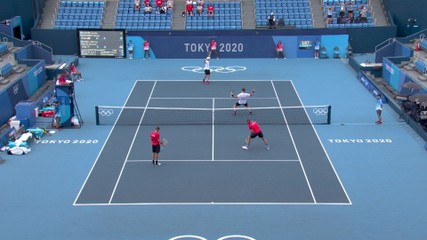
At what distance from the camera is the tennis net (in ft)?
95.9

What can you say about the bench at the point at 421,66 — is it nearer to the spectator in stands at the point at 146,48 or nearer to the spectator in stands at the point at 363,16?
the spectator in stands at the point at 363,16

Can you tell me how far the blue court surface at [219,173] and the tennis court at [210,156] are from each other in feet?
0.21

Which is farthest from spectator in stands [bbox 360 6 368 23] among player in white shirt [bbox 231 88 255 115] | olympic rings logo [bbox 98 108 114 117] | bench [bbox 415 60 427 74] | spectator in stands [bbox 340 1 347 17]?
olympic rings logo [bbox 98 108 114 117]

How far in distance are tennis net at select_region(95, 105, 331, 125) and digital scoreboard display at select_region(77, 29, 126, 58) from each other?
13558 mm

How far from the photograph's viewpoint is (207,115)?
30.3 meters

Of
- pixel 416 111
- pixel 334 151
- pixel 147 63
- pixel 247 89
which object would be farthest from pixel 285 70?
pixel 334 151

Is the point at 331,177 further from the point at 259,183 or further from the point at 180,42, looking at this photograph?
the point at 180,42

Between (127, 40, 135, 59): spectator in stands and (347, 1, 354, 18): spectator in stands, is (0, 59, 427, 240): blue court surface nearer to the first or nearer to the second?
(127, 40, 135, 59): spectator in stands

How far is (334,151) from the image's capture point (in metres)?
25.4

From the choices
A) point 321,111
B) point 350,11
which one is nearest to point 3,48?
point 321,111

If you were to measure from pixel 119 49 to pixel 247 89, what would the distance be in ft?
41.9

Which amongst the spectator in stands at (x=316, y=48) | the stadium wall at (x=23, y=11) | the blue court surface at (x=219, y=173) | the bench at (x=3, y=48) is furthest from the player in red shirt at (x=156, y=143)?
the stadium wall at (x=23, y=11)

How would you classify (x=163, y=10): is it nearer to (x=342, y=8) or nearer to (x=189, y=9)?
(x=189, y=9)

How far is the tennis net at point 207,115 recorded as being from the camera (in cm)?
2923
